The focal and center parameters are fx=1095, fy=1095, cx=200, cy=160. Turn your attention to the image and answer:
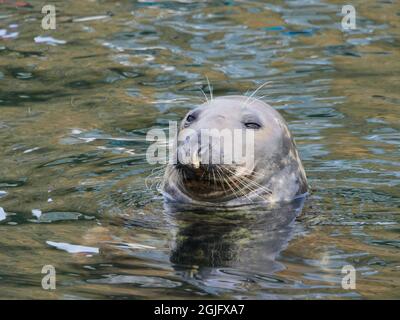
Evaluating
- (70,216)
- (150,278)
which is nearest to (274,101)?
(70,216)

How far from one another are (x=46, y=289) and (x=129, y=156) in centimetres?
309

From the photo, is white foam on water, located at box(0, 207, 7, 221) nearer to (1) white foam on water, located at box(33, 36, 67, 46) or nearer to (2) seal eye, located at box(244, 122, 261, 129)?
(2) seal eye, located at box(244, 122, 261, 129)

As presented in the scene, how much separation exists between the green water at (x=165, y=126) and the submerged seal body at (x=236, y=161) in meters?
0.14

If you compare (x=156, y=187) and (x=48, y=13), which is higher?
(x=48, y=13)

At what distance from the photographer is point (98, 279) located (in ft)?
19.4

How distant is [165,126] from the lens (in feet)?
31.6

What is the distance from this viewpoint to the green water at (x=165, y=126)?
19.9ft

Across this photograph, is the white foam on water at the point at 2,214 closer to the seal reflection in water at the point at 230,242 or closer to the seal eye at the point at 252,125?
the seal reflection in water at the point at 230,242

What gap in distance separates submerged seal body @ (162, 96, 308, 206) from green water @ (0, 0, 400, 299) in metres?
0.14

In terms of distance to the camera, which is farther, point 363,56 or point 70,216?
point 363,56

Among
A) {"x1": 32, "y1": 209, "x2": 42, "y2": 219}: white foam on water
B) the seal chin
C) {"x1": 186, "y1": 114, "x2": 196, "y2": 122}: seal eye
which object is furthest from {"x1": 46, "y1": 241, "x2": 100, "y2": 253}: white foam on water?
{"x1": 186, "y1": 114, "x2": 196, "y2": 122}: seal eye

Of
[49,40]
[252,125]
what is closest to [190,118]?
[252,125]
